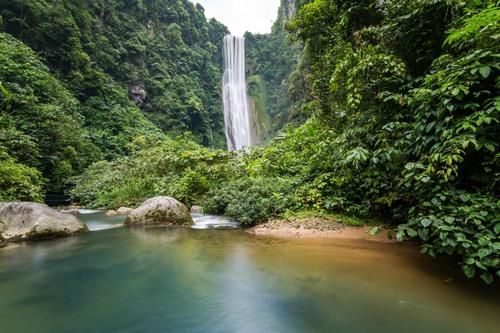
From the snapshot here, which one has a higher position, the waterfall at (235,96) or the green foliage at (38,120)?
the waterfall at (235,96)

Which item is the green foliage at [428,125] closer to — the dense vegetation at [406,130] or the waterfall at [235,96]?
the dense vegetation at [406,130]

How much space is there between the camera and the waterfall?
38378mm

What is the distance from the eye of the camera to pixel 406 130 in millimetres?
4293

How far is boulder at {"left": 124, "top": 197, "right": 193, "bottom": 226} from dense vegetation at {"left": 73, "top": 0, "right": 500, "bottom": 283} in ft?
3.52

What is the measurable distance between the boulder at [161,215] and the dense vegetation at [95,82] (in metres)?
3.33

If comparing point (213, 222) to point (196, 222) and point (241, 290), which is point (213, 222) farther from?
point (241, 290)

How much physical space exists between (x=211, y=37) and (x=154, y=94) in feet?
62.9

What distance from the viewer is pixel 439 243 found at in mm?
3469

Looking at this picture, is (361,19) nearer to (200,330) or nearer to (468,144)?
(468,144)

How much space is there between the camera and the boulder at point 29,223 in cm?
663

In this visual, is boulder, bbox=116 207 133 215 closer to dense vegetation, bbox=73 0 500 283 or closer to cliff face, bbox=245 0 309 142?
dense vegetation, bbox=73 0 500 283

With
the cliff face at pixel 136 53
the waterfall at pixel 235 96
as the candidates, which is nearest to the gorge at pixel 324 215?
the cliff face at pixel 136 53

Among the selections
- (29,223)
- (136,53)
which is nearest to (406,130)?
(29,223)

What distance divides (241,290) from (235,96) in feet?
130
